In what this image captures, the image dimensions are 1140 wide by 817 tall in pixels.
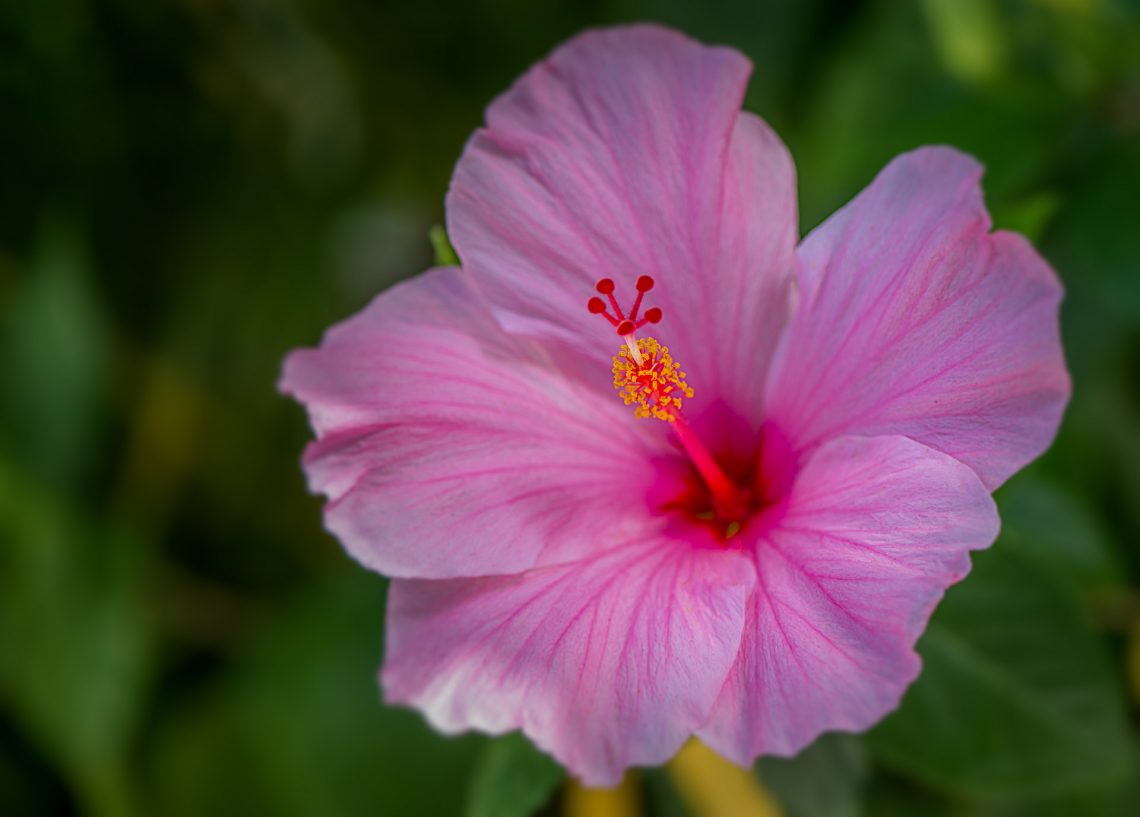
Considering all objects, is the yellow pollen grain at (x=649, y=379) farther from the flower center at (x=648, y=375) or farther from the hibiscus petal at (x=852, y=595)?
the hibiscus petal at (x=852, y=595)

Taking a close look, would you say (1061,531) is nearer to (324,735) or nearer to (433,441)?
(433,441)

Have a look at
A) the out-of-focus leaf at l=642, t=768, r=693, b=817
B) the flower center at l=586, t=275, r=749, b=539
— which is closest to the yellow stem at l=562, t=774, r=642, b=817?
the out-of-focus leaf at l=642, t=768, r=693, b=817

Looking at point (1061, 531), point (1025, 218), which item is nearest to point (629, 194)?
point (1025, 218)

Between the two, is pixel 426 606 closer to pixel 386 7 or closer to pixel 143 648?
pixel 143 648

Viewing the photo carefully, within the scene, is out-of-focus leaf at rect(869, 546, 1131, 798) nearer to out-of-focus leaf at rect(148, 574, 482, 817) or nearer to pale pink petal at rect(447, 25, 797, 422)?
pale pink petal at rect(447, 25, 797, 422)

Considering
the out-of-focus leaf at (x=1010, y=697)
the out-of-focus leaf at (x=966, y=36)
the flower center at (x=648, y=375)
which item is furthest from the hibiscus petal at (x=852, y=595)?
the out-of-focus leaf at (x=966, y=36)

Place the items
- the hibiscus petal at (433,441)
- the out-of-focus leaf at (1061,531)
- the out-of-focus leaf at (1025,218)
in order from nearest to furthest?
1. the hibiscus petal at (433,441)
2. the out-of-focus leaf at (1025,218)
3. the out-of-focus leaf at (1061,531)
